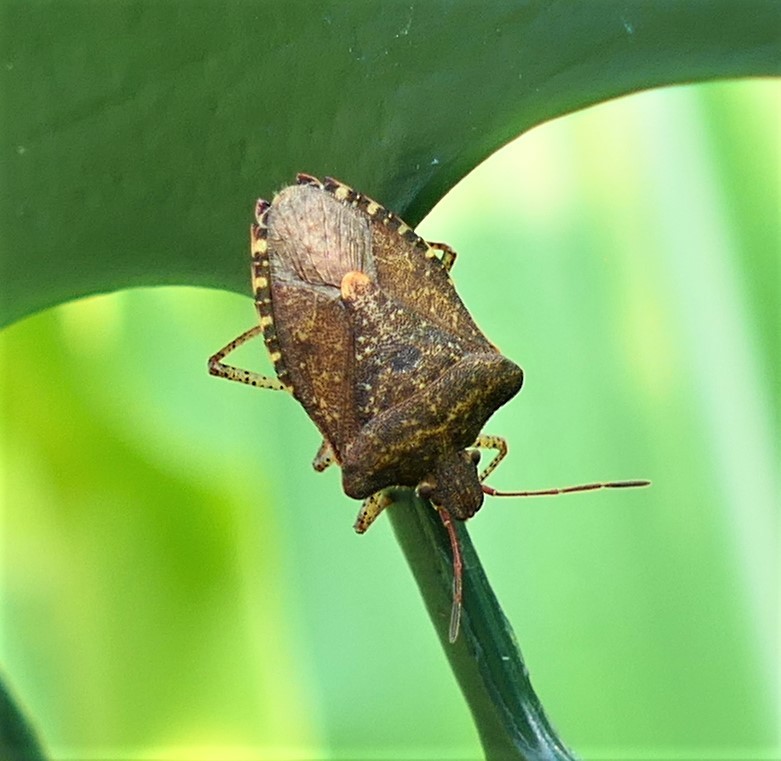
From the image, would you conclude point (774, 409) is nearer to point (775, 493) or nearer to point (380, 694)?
point (775, 493)

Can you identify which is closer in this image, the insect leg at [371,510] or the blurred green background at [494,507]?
the insect leg at [371,510]

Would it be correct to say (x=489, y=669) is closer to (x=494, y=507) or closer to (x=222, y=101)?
(x=222, y=101)

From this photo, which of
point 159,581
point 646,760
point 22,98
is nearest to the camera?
point 22,98

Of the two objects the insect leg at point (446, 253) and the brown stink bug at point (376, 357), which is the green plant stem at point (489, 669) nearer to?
the brown stink bug at point (376, 357)

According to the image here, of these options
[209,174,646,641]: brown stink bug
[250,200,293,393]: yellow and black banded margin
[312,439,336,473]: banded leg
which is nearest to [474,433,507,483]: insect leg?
[209,174,646,641]: brown stink bug

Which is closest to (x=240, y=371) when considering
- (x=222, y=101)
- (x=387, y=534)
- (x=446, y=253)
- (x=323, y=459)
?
(x=323, y=459)

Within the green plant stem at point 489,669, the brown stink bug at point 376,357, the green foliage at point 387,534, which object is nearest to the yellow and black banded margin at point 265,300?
the brown stink bug at point 376,357

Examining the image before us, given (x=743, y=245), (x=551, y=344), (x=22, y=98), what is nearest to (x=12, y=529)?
(x=551, y=344)
